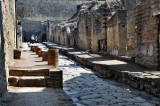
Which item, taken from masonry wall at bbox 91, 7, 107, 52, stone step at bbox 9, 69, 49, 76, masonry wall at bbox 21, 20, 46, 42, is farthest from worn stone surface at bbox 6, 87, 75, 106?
masonry wall at bbox 21, 20, 46, 42

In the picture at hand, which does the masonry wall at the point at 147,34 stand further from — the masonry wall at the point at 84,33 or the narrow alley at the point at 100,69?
the masonry wall at the point at 84,33

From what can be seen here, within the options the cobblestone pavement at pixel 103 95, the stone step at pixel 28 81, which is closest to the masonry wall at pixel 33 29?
the cobblestone pavement at pixel 103 95

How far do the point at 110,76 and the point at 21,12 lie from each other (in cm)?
4714

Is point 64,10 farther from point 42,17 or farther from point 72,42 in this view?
point 72,42

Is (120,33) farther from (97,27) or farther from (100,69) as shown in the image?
(97,27)

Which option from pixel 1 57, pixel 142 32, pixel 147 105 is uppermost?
pixel 142 32

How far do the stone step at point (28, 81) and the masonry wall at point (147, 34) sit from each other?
3504 mm

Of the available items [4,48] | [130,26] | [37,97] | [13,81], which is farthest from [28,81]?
[130,26]

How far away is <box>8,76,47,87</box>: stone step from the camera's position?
5.39 metres

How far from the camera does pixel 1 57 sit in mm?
3941

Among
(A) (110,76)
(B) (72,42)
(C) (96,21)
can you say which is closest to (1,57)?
(A) (110,76)

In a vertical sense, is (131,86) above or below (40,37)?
below

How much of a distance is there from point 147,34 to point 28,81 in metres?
4.17

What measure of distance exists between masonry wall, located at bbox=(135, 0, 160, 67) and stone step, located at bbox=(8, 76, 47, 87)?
11.5 feet
